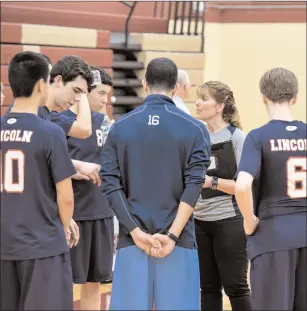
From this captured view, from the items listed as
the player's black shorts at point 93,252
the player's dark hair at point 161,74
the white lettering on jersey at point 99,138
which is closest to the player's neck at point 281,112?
the player's dark hair at point 161,74

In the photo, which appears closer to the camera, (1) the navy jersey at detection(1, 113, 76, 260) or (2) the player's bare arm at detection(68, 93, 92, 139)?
(1) the navy jersey at detection(1, 113, 76, 260)

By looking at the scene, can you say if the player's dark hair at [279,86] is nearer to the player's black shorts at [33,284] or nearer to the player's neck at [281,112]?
the player's neck at [281,112]

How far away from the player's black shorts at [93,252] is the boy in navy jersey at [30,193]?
3.39 feet

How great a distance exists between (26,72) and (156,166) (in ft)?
2.25

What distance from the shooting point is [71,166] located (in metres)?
3.22

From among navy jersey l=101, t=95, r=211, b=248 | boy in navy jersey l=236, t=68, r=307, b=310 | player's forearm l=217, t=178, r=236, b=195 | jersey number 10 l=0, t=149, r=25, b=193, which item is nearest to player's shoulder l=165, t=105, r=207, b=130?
navy jersey l=101, t=95, r=211, b=248

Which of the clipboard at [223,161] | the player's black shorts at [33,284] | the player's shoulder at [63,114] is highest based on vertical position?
the player's shoulder at [63,114]

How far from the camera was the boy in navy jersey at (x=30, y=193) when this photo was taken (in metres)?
3.17

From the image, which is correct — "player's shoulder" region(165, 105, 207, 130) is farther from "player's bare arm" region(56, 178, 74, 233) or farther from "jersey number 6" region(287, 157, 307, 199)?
"player's bare arm" region(56, 178, 74, 233)

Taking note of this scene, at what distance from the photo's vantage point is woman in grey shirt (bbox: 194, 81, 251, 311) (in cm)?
421

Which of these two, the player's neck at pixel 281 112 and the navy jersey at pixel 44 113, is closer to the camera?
the player's neck at pixel 281 112

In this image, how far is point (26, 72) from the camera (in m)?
3.20

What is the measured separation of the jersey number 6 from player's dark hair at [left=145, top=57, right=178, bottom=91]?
2.07ft

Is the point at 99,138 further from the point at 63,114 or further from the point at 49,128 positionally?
the point at 49,128
